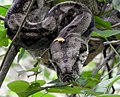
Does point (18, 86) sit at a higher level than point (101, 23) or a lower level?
lower

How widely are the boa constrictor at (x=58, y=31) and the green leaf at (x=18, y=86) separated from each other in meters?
0.23

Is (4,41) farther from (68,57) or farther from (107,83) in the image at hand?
(107,83)

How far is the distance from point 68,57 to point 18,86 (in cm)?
38

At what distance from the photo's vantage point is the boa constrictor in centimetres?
231

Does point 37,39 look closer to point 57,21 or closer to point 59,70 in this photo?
point 57,21

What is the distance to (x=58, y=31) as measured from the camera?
257 cm

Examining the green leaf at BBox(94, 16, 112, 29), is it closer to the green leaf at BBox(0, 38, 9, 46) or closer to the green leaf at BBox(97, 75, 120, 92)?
the green leaf at BBox(0, 38, 9, 46)

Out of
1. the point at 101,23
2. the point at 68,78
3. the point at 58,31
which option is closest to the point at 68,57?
the point at 68,78

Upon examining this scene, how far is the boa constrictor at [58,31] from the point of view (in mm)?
2314

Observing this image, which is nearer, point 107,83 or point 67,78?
point 107,83

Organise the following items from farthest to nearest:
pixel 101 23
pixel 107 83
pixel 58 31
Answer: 1. pixel 101 23
2. pixel 58 31
3. pixel 107 83

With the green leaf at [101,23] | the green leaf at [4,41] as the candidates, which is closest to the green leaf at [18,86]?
the green leaf at [4,41]

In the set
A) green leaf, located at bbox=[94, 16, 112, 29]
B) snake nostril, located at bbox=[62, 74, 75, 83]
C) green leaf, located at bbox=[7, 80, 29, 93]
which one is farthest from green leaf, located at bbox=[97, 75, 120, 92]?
green leaf, located at bbox=[94, 16, 112, 29]

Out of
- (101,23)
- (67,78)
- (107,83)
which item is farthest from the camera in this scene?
(101,23)
